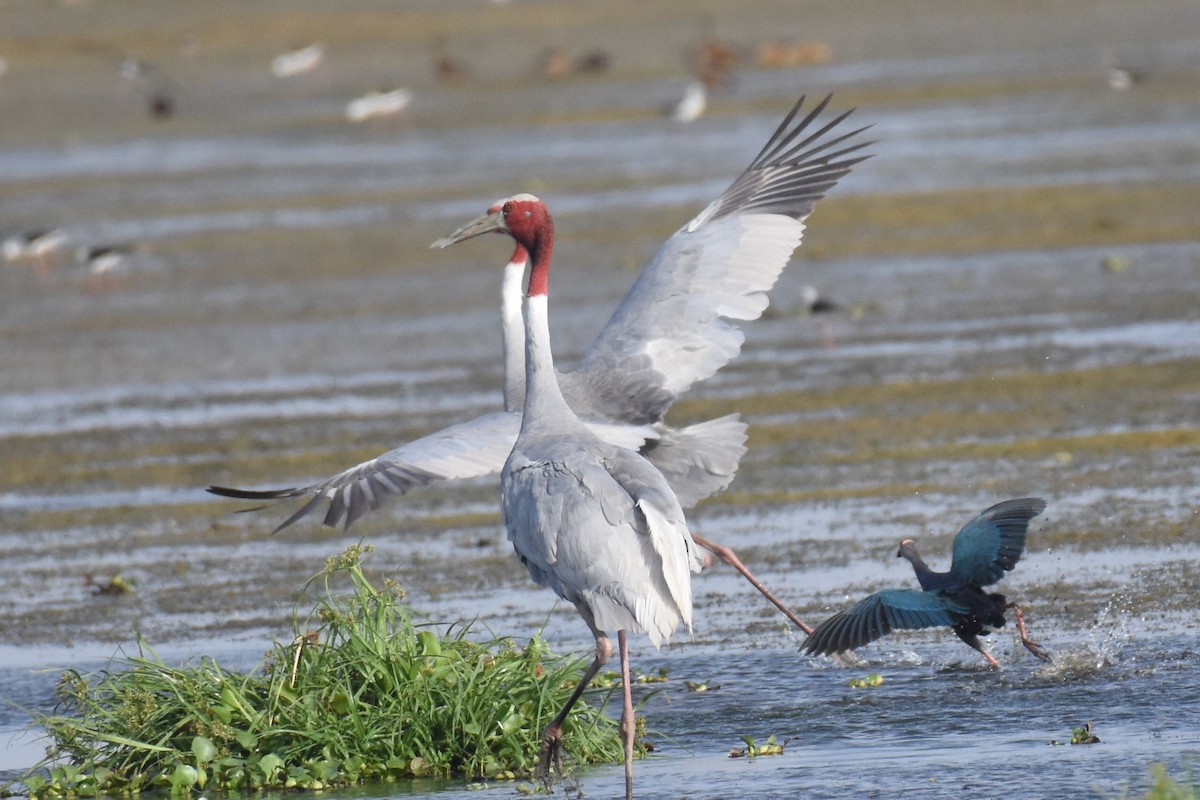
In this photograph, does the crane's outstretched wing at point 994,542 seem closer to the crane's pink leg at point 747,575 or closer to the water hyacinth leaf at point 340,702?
the crane's pink leg at point 747,575

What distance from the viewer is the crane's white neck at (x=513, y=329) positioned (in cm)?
855

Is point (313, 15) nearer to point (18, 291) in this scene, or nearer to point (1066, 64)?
point (1066, 64)

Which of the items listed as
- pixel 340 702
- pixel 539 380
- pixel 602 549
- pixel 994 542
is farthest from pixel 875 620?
pixel 340 702

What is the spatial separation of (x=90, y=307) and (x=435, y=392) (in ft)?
19.3

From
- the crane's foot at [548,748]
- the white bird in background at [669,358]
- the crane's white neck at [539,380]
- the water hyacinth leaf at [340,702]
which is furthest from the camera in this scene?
the white bird in background at [669,358]

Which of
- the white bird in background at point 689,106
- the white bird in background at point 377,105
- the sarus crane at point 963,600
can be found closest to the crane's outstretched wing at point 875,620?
the sarus crane at point 963,600

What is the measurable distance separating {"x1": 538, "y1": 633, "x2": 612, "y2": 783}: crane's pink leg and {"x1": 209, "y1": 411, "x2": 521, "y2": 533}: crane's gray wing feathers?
117cm

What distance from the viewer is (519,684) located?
22.0 ft

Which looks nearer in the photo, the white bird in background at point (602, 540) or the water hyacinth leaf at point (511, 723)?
the white bird in background at point (602, 540)

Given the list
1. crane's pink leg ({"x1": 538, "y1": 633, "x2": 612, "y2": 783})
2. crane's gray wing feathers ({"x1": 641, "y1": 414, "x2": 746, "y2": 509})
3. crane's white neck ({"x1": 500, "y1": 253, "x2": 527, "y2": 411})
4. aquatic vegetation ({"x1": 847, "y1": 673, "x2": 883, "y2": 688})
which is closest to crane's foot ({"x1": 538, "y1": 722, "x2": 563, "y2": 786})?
crane's pink leg ({"x1": 538, "y1": 633, "x2": 612, "y2": 783})

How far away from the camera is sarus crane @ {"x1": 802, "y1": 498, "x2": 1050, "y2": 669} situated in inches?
261

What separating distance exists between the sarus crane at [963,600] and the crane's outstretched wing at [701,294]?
5.45ft

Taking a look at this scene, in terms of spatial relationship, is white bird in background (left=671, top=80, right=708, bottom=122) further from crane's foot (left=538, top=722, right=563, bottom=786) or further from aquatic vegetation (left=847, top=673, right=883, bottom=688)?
crane's foot (left=538, top=722, right=563, bottom=786)

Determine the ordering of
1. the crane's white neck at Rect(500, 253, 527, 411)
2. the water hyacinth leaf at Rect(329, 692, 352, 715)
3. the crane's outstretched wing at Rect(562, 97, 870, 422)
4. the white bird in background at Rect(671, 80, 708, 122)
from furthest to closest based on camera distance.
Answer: the white bird in background at Rect(671, 80, 708, 122), the crane's white neck at Rect(500, 253, 527, 411), the crane's outstretched wing at Rect(562, 97, 870, 422), the water hyacinth leaf at Rect(329, 692, 352, 715)
